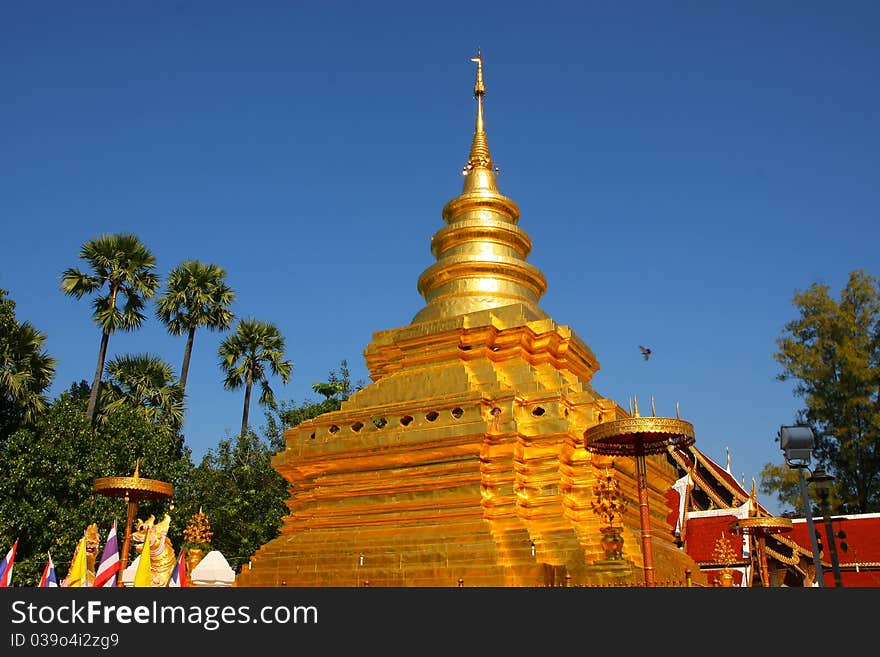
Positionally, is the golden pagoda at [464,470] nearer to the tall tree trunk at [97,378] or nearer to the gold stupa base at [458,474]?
the gold stupa base at [458,474]

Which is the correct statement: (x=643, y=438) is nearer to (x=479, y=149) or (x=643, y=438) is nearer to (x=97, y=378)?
(x=479, y=149)

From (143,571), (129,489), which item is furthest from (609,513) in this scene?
(129,489)

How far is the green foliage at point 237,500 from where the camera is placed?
2294 centimetres

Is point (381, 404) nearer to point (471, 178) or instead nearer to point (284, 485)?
point (471, 178)

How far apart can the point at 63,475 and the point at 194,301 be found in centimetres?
989

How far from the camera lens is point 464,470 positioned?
43.5 feet

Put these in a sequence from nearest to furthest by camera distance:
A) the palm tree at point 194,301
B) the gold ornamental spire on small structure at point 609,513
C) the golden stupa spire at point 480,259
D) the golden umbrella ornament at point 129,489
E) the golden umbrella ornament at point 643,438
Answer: the golden umbrella ornament at point 643,438 < the gold ornamental spire on small structure at point 609,513 < the golden umbrella ornament at point 129,489 < the golden stupa spire at point 480,259 < the palm tree at point 194,301

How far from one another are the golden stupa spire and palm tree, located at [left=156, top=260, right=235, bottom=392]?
41.7ft

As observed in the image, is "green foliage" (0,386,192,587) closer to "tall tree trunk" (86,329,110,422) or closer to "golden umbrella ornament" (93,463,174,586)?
"tall tree trunk" (86,329,110,422)

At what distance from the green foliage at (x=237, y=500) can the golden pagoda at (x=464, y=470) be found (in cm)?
848

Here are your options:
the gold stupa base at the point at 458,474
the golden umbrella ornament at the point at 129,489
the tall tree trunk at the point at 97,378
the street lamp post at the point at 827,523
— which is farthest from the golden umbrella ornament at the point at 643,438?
the tall tree trunk at the point at 97,378

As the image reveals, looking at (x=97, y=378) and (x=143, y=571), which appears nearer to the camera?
(x=143, y=571)

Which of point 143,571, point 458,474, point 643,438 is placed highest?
point 458,474

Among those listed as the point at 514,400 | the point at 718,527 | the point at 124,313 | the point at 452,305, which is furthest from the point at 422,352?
the point at 124,313
